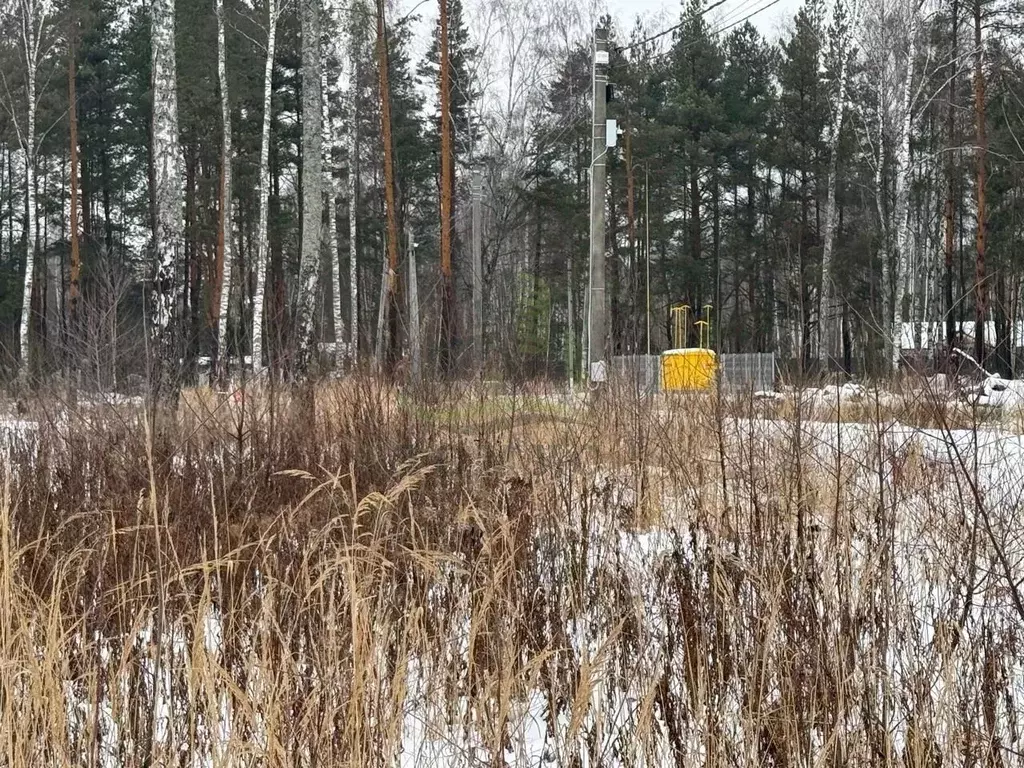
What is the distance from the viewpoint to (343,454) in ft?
11.6

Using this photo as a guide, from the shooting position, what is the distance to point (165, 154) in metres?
7.35

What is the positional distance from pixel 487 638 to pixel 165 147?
6.43m

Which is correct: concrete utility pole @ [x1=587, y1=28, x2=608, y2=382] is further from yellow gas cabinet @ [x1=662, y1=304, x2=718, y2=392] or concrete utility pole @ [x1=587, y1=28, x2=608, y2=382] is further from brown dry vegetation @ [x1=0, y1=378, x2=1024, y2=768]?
brown dry vegetation @ [x1=0, y1=378, x2=1024, y2=768]

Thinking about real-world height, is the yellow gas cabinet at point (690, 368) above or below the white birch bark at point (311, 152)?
below

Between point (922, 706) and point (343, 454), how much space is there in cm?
236

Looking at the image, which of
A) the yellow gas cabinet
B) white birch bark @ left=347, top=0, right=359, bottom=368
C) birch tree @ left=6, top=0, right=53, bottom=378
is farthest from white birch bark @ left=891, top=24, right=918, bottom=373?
birch tree @ left=6, top=0, right=53, bottom=378

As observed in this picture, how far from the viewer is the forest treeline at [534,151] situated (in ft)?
58.8

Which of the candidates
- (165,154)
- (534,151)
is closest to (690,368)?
(165,154)

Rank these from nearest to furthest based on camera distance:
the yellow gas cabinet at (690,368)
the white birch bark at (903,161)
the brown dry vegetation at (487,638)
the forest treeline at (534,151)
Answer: the brown dry vegetation at (487,638), the yellow gas cabinet at (690,368), the white birch bark at (903,161), the forest treeline at (534,151)

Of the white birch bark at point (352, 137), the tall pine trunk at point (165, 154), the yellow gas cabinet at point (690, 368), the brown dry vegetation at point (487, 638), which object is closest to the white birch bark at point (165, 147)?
the tall pine trunk at point (165, 154)

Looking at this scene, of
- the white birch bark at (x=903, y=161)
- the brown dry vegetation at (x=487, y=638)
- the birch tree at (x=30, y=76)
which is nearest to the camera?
the brown dry vegetation at (x=487, y=638)

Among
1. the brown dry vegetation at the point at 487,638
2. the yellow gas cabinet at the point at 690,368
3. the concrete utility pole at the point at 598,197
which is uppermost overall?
the concrete utility pole at the point at 598,197

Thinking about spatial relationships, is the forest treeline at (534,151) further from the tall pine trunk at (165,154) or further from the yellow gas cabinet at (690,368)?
the tall pine trunk at (165,154)

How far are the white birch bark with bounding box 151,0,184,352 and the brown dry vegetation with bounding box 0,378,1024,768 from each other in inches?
168
